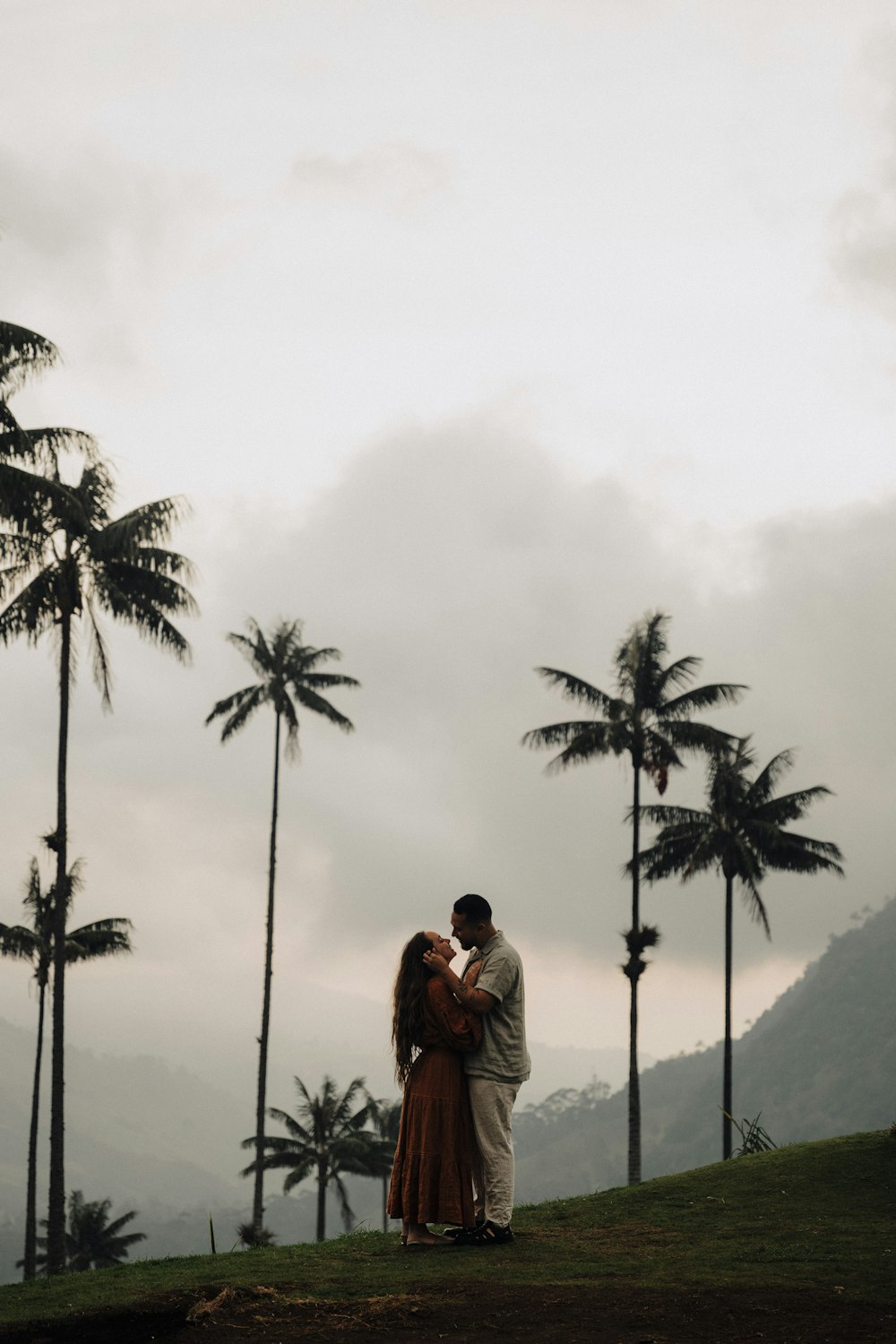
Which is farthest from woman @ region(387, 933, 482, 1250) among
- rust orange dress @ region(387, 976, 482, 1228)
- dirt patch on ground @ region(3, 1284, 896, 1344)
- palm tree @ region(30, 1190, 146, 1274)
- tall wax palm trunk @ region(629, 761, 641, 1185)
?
palm tree @ region(30, 1190, 146, 1274)

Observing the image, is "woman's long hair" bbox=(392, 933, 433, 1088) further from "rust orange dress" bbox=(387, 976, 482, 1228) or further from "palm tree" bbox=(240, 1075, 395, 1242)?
"palm tree" bbox=(240, 1075, 395, 1242)

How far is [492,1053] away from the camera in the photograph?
9.84m

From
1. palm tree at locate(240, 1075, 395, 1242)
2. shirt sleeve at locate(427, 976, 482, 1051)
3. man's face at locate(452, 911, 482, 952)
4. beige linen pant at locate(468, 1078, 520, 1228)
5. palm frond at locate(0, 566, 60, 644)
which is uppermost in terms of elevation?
palm frond at locate(0, 566, 60, 644)

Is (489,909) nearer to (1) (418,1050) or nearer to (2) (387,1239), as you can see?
(1) (418,1050)

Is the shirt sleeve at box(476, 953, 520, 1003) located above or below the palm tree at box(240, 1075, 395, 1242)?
above

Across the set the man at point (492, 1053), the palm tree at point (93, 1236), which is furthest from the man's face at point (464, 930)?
the palm tree at point (93, 1236)

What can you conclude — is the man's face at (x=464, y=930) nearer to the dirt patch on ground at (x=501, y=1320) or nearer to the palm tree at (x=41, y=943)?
the dirt patch on ground at (x=501, y=1320)

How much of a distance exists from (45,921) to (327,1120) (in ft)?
81.8

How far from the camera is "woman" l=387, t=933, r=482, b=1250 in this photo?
9578mm

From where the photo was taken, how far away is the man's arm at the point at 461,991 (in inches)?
380

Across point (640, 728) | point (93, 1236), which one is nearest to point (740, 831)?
point (640, 728)

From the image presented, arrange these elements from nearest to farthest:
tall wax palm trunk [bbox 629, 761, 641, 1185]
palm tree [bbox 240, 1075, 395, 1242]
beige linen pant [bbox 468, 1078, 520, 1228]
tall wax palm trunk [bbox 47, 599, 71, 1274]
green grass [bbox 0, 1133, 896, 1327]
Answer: green grass [bbox 0, 1133, 896, 1327]
beige linen pant [bbox 468, 1078, 520, 1228]
tall wax palm trunk [bbox 47, 599, 71, 1274]
tall wax palm trunk [bbox 629, 761, 641, 1185]
palm tree [bbox 240, 1075, 395, 1242]

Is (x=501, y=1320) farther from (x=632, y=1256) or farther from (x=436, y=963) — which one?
(x=436, y=963)

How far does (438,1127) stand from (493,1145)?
43 cm
